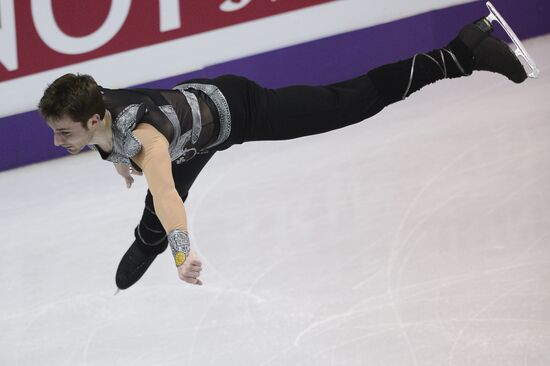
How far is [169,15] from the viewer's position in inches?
232

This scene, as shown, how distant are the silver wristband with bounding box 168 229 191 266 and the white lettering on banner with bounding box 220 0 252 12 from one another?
340cm

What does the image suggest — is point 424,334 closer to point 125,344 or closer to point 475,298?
point 475,298

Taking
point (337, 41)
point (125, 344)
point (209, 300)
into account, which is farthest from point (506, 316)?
point (337, 41)

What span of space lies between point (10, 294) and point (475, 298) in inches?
83.8

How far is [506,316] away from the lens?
3.73m

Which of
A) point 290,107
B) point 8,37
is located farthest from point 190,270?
point 8,37

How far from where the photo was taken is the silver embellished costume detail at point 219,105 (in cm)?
338

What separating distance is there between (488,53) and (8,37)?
3.17 metres

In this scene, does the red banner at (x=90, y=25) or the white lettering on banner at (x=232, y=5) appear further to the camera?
the white lettering on banner at (x=232, y=5)

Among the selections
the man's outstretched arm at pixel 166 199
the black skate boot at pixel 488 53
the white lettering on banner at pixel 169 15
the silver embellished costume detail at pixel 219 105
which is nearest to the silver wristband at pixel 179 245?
the man's outstretched arm at pixel 166 199

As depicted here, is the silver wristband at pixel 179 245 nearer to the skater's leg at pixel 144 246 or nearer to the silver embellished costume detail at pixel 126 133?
the silver embellished costume detail at pixel 126 133

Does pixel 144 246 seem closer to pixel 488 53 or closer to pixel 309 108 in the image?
pixel 309 108

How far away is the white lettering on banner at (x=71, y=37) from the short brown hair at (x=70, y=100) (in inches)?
110

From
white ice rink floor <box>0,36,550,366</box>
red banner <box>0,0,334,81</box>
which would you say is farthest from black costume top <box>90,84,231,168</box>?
red banner <box>0,0,334,81</box>
